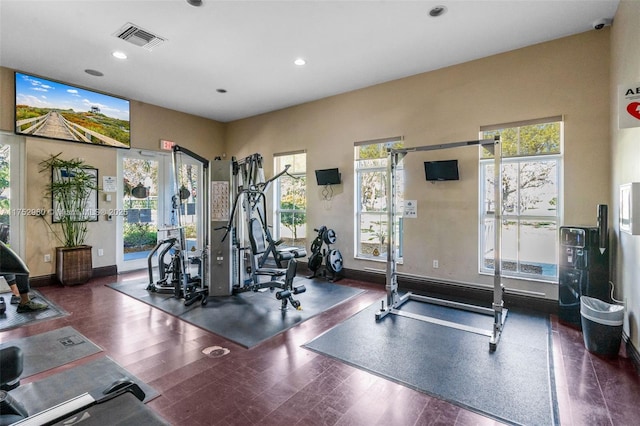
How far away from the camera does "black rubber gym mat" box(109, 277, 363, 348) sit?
351cm

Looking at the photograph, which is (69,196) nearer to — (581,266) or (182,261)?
(182,261)

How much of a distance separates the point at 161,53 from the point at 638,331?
6074mm

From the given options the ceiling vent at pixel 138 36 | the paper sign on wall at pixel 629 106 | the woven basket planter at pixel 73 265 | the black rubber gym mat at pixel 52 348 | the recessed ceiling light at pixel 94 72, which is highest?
the recessed ceiling light at pixel 94 72

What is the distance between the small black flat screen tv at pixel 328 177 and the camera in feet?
19.5

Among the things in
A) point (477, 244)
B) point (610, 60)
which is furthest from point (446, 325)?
point (610, 60)

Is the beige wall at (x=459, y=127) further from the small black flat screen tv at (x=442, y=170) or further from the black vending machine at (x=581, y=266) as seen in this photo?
the black vending machine at (x=581, y=266)

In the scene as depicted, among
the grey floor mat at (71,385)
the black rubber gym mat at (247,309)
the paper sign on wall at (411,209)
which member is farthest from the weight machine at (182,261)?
the paper sign on wall at (411,209)

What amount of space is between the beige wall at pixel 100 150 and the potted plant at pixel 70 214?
11 cm

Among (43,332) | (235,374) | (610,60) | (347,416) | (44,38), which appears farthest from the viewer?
(44,38)

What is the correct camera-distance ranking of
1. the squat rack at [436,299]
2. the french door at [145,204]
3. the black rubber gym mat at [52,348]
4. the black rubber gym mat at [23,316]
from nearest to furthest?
the black rubber gym mat at [52,348] → the squat rack at [436,299] → the black rubber gym mat at [23,316] → the french door at [145,204]

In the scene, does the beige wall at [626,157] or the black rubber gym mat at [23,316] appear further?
the black rubber gym mat at [23,316]

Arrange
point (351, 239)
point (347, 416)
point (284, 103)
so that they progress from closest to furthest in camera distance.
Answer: point (347, 416), point (351, 239), point (284, 103)

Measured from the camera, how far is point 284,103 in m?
6.59

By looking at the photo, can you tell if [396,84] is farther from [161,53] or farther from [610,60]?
[161,53]
